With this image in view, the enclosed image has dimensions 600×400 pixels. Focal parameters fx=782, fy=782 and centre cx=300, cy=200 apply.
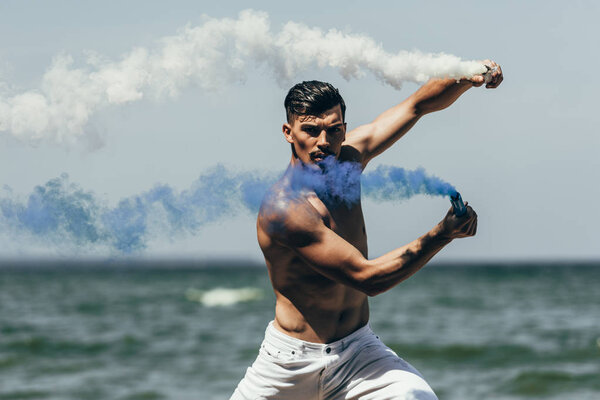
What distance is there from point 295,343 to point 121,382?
36.3 ft

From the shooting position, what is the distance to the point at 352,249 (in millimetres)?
3434

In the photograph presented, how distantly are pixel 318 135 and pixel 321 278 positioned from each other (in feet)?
2.28

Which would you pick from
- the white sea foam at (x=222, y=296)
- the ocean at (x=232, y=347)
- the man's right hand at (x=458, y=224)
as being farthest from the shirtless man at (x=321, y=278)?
the white sea foam at (x=222, y=296)

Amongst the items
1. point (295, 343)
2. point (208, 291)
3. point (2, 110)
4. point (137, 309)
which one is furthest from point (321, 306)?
point (208, 291)

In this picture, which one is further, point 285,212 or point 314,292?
point 314,292

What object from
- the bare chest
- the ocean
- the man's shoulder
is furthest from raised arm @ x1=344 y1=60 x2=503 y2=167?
the ocean

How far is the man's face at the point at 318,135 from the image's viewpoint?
350 centimetres

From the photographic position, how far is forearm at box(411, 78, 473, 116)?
4.04 meters

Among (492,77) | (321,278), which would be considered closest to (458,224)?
(321,278)

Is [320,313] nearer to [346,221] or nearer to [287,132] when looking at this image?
[346,221]

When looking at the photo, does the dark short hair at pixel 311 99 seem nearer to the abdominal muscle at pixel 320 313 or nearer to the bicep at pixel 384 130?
the bicep at pixel 384 130

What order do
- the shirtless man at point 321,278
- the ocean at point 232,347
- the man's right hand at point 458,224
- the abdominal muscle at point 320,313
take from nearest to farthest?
the man's right hand at point 458,224, the shirtless man at point 321,278, the abdominal muscle at point 320,313, the ocean at point 232,347

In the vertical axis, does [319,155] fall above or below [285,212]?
above

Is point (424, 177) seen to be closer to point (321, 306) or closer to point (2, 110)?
point (321, 306)
